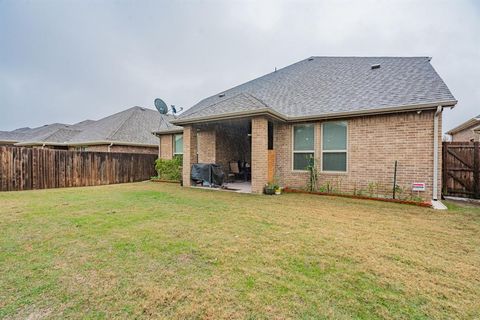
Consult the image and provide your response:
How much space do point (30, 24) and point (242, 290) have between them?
18.8 metres

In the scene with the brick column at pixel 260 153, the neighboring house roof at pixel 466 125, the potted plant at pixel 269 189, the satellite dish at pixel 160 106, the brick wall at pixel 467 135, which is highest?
the satellite dish at pixel 160 106

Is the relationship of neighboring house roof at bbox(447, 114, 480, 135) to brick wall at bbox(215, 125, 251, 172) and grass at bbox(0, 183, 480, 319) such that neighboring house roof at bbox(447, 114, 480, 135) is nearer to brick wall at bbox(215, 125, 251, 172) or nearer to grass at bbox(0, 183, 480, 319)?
grass at bbox(0, 183, 480, 319)

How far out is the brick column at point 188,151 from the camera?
33.0 ft

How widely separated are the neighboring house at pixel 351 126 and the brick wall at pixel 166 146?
336cm

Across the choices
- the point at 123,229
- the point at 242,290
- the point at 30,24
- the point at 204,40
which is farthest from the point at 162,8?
the point at 242,290

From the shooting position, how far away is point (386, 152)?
7227 millimetres

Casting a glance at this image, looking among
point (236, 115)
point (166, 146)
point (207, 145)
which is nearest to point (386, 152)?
point (236, 115)

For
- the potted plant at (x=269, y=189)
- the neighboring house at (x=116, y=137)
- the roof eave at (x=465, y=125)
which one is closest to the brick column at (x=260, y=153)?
the potted plant at (x=269, y=189)

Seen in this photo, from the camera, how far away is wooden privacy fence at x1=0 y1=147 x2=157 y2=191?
30.3ft

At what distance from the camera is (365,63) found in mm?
10531

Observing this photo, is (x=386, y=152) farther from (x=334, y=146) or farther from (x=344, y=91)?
(x=344, y=91)

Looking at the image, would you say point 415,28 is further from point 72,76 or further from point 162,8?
point 72,76

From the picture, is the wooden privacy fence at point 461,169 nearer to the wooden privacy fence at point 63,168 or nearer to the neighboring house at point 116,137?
the wooden privacy fence at point 63,168

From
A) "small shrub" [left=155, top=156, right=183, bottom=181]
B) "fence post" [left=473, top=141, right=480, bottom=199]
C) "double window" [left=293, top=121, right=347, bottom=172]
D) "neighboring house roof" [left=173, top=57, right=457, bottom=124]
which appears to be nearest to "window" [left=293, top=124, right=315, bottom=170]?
"double window" [left=293, top=121, right=347, bottom=172]
